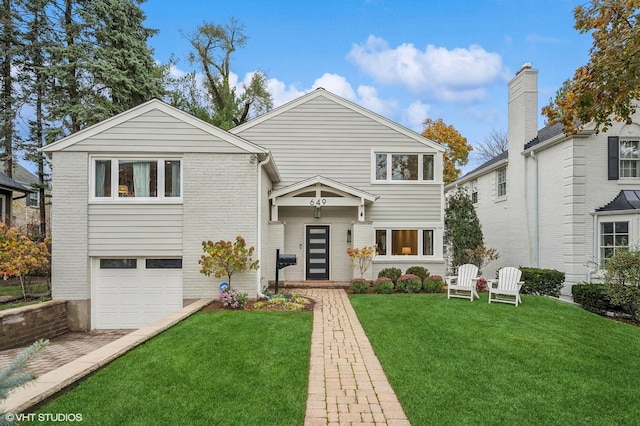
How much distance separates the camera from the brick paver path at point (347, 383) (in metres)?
3.92

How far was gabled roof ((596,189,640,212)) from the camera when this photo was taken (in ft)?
37.4

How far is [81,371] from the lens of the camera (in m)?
4.83

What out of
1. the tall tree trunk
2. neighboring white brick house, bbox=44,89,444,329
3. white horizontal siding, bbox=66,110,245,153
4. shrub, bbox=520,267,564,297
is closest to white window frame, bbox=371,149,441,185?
shrub, bbox=520,267,564,297

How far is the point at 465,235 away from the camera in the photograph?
1455 centimetres

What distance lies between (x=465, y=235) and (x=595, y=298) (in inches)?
204

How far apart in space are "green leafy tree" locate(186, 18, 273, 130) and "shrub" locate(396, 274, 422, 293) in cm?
1893

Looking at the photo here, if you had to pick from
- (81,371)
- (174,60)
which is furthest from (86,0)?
(81,371)

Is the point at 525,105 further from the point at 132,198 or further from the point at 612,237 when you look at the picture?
the point at 132,198

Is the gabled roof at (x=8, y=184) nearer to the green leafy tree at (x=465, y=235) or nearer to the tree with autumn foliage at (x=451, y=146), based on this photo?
the green leafy tree at (x=465, y=235)

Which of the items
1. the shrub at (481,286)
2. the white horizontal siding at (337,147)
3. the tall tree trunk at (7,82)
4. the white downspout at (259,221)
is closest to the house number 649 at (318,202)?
the white horizontal siding at (337,147)

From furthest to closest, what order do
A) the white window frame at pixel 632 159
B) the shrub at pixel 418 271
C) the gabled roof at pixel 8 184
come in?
the gabled roof at pixel 8 184
the shrub at pixel 418 271
the white window frame at pixel 632 159

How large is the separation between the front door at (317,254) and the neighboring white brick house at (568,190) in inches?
312

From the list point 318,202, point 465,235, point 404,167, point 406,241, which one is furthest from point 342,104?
point 465,235

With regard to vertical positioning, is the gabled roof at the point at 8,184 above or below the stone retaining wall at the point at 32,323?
above
